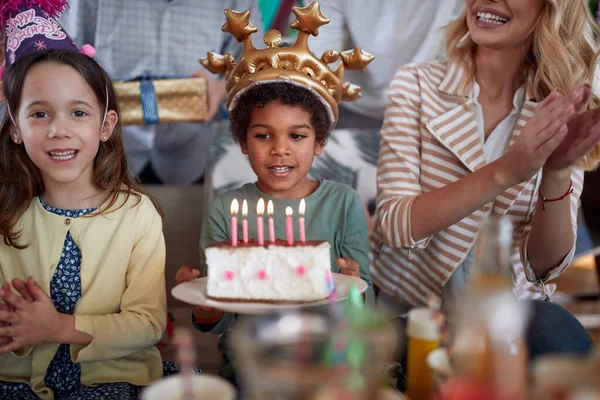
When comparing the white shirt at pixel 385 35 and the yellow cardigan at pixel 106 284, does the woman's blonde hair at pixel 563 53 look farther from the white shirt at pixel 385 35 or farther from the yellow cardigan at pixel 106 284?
the yellow cardigan at pixel 106 284

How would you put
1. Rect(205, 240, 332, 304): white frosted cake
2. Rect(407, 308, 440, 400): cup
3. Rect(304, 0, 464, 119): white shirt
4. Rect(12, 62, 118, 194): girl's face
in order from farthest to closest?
Rect(304, 0, 464, 119): white shirt, Rect(12, 62, 118, 194): girl's face, Rect(205, 240, 332, 304): white frosted cake, Rect(407, 308, 440, 400): cup

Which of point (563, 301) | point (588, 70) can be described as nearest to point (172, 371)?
point (588, 70)

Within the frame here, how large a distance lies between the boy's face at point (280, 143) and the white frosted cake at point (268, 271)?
1.36ft

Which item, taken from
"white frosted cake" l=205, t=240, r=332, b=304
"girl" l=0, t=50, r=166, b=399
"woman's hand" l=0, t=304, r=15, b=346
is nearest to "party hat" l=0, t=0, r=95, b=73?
"girl" l=0, t=50, r=166, b=399

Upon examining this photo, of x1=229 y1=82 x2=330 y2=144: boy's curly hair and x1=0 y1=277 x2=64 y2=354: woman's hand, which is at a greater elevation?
x1=229 y1=82 x2=330 y2=144: boy's curly hair

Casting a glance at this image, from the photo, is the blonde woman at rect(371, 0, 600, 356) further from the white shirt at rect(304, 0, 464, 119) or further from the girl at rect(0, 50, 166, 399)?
the white shirt at rect(304, 0, 464, 119)

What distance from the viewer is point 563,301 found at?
299 centimetres

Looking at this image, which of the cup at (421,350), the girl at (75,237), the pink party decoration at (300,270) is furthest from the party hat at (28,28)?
the cup at (421,350)

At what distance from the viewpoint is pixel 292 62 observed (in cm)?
153

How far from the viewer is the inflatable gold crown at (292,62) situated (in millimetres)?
1518

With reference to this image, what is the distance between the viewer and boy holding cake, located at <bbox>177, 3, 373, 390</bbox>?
153 centimetres

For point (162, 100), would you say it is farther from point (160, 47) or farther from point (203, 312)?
point (203, 312)

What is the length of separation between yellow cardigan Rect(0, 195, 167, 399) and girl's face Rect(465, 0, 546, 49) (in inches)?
39.5

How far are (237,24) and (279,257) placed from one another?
2.34 feet
